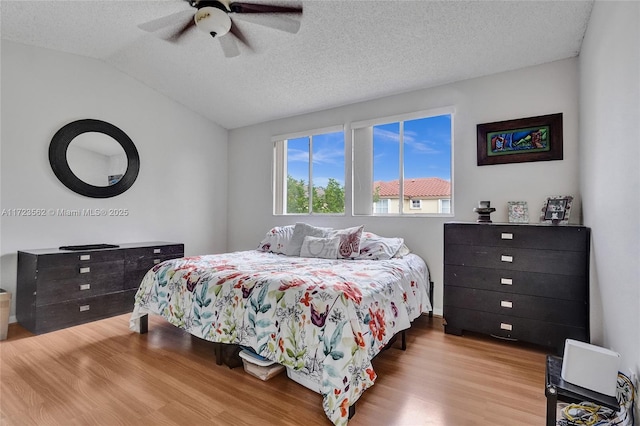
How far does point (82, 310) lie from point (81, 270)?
1.28ft

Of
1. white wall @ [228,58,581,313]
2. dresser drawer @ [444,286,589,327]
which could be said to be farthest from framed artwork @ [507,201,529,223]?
dresser drawer @ [444,286,589,327]

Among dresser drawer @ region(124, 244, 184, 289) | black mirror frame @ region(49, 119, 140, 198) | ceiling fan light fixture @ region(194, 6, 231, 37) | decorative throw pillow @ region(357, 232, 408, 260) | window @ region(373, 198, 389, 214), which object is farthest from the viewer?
window @ region(373, 198, 389, 214)

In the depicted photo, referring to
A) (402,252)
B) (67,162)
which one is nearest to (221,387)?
(402,252)

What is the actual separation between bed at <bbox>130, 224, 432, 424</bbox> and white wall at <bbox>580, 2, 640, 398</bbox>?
117 cm

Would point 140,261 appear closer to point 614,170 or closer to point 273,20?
point 273,20

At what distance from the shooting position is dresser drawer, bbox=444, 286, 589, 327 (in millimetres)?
A: 2281

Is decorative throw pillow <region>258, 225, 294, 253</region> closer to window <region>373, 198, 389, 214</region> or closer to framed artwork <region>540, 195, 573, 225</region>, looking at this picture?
window <region>373, 198, 389, 214</region>

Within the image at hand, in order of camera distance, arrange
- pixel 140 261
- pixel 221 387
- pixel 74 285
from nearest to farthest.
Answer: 1. pixel 221 387
2. pixel 74 285
3. pixel 140 261

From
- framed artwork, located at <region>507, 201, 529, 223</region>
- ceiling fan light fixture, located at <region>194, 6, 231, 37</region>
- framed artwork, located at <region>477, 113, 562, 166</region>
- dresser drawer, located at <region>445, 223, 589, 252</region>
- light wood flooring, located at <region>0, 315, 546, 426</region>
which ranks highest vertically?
ceiling fan light fixture, located at <region>194, 6, 231, 37</region>

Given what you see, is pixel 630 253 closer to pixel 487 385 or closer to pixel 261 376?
pixel 487 385

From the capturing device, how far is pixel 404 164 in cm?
361

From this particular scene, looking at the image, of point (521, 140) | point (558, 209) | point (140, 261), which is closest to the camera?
point (558, 209)

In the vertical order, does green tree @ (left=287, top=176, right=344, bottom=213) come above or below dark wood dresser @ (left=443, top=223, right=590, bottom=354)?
above

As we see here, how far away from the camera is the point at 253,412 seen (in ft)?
5.50
